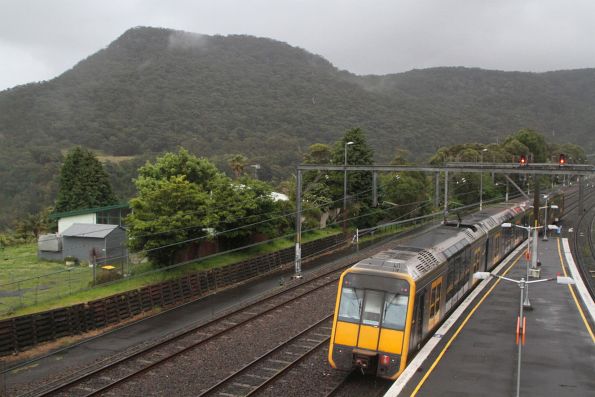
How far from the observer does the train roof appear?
17359mm

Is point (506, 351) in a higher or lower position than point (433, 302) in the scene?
lower

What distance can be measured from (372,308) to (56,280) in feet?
93.0

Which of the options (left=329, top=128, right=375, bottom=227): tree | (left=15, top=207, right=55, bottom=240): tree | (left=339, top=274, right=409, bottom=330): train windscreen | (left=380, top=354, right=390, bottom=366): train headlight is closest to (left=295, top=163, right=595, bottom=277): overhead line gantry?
(left=339, top=274, right=409, bottom=330): train windscreen

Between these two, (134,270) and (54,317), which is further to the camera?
(134,270)

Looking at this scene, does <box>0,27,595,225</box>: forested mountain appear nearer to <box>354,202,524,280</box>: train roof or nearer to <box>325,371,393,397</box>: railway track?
<box>354,202,524,280</box>: train roof

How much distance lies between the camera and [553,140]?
619 feet

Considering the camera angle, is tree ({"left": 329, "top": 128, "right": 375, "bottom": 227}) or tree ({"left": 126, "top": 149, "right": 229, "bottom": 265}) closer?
tree ({"left": 126, "top": 149, "right": 229, "bottom": 265})

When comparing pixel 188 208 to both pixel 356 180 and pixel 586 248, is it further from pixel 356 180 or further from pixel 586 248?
pixel 586 248

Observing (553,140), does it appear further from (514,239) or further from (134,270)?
(134,270)

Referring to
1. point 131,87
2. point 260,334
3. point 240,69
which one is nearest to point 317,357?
point 260,334

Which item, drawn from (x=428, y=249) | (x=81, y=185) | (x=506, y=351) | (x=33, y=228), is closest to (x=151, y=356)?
(x=428, y=249)

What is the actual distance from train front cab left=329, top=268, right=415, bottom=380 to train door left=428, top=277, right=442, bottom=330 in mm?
2742

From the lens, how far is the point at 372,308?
648 inches

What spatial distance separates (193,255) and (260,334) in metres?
18.7
